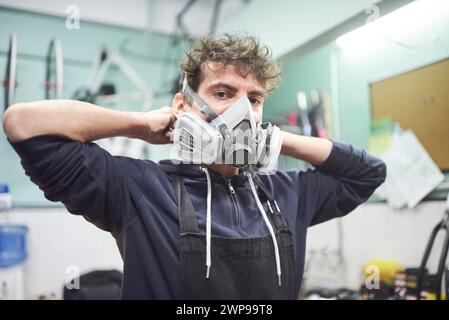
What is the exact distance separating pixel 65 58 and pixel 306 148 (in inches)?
79.9

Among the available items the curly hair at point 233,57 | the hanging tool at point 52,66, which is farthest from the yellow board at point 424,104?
the hanging tool at point 52,66

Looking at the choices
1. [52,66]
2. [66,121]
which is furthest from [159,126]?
[52,66]

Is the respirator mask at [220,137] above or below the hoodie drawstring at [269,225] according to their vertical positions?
above

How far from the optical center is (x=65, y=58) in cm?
257

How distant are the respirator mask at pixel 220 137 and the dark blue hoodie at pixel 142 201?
7cm

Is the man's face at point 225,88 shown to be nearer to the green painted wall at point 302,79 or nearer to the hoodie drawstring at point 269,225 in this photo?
the hoodie drawstring at point 269,225

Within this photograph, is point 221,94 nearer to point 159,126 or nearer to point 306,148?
point 159,126

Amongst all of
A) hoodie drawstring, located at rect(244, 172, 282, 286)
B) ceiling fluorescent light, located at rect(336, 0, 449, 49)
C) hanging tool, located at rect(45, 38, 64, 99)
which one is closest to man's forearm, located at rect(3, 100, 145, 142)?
hoodie drawstring, located at rect(244, 172, 282, 286)

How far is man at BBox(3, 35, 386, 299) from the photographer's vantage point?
0.80 metres

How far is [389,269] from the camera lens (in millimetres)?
1742

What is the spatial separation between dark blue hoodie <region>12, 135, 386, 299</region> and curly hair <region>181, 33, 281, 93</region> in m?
0.26

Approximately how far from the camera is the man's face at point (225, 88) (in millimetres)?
974

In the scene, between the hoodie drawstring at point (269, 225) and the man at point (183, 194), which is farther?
the hoodie drawstring at point (269, 225)

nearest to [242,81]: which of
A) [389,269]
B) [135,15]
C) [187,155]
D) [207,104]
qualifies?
[207,104]
